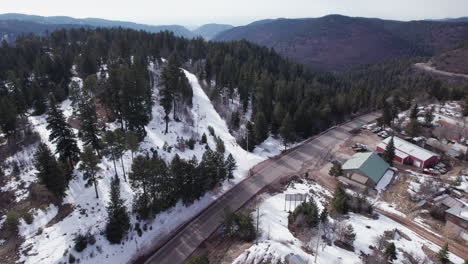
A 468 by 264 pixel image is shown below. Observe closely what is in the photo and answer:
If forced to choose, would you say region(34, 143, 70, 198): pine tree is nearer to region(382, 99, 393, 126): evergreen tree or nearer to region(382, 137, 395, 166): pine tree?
region(382, 137, 395, 166): pine tree

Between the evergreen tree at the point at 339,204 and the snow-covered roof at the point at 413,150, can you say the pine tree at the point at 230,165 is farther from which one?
the snow-covered roof at the point at 413,150

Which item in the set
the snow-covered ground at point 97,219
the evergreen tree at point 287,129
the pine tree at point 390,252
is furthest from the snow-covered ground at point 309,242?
the evergreen tree at point 287,129

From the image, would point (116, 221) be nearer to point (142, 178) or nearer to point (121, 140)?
point (142, 178)

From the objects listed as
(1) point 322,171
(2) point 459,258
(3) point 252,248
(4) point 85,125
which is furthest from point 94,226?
(2) point 459,258

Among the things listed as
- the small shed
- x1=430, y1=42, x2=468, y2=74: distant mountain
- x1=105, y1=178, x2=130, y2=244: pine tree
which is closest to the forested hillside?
x1=105, y1=178, x2=130, y2=244: pine tree

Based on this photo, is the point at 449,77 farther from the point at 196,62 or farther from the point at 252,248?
the point at 252,248
